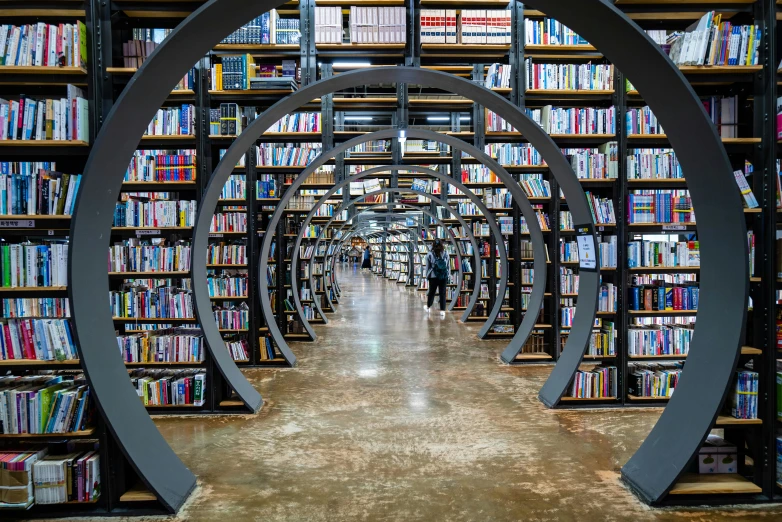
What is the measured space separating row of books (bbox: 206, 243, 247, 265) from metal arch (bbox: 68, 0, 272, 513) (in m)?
3.23

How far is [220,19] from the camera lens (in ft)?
9.43

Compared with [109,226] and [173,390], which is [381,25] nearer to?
[109,226]

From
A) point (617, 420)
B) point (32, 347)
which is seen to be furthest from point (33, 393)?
point (617, 420)

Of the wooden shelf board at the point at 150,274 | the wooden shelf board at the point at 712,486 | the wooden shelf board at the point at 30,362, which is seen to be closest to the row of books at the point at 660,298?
the wooden shelf board at the point at 712,486

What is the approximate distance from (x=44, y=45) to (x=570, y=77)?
5008 mm

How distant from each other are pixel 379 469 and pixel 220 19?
2852mm

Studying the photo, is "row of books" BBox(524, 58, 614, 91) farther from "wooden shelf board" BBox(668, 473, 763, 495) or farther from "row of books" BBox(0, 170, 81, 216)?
"row of books" BBox(0, 170, 81, 216)

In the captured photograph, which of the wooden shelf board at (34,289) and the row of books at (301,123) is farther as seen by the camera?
the row of books at (301,123)

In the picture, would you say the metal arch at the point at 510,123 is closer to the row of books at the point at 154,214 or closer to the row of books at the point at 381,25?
the row of books at the point at 154,214

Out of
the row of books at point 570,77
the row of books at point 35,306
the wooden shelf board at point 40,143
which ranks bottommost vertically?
the row of books at point 35,306

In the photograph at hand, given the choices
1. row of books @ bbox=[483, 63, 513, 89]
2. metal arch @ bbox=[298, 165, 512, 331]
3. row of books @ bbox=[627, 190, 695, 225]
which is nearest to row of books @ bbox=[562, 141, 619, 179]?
row of books @ bbox=[627, 190, 695, 225]

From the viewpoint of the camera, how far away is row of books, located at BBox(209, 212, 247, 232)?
627 cm

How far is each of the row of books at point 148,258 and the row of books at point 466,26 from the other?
3.59 metres

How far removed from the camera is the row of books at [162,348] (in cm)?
507
